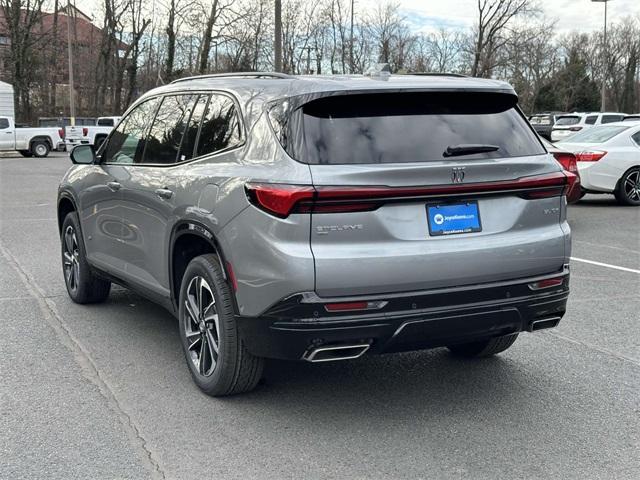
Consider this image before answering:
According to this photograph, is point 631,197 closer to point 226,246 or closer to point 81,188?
point 81,188

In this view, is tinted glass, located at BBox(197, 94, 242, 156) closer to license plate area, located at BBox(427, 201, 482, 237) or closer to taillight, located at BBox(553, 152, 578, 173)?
license plate area, located at BBox(427, 201, 482, 237)

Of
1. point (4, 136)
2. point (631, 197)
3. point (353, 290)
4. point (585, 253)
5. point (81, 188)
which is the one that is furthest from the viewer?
point (4, 136)

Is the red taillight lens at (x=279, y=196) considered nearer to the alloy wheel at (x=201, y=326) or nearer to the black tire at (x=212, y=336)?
the black tire at (x=212, y=336)

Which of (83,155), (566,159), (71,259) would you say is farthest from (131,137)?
(566,159)

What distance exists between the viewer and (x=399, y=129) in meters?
3.94

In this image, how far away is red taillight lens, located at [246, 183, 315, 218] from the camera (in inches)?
142

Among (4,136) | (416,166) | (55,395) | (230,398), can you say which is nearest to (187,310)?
(230,398)

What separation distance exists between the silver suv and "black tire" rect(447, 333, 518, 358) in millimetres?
801

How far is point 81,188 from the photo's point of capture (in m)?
6.37

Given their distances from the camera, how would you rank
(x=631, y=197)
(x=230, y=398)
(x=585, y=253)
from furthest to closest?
(x=631, y=197)
(x=585, y=253)
(x=230, y=398)

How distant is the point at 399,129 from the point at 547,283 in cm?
115

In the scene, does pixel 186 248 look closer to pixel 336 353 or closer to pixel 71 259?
pixel 336 353

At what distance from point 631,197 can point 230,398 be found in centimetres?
1234

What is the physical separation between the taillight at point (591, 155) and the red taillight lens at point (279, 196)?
1180cm
